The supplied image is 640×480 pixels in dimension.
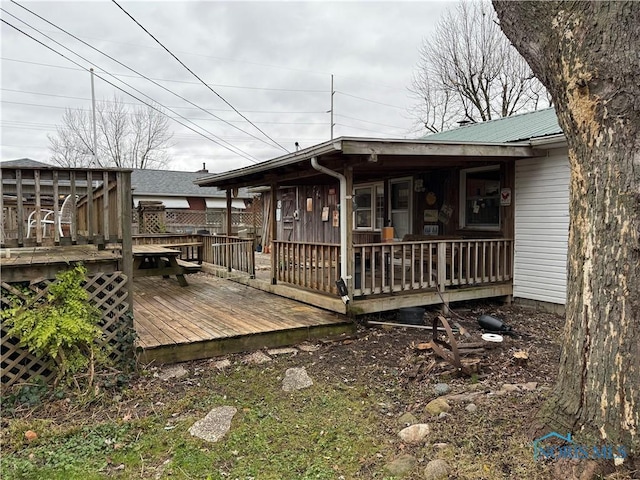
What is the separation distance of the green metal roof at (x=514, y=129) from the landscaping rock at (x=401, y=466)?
458cm

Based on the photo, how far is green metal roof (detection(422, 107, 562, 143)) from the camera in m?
6.90

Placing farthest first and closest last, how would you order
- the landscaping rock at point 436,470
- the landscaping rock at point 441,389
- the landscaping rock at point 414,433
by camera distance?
1. the landscaping rock at point 441,389
2. the landscaping rock at point 414,433
3. the landscaping rock at point 436,470

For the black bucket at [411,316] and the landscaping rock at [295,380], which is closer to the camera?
the landscaping rock at [295,380]

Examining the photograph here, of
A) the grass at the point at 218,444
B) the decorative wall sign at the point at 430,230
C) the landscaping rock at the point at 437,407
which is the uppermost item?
the decorative wall sign at the point at 430,230

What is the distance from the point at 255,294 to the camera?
7.39 m

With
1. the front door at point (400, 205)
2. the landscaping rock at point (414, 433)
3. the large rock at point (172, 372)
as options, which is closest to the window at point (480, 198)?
the front door at point (400, 205)

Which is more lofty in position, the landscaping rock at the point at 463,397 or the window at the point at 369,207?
the window at the point at 369,207

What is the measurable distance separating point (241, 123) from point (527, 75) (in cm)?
1345

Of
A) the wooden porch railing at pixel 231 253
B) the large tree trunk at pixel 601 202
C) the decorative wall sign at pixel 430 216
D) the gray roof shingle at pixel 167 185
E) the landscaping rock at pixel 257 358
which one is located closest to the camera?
the large tree trunk at pixel 601 202

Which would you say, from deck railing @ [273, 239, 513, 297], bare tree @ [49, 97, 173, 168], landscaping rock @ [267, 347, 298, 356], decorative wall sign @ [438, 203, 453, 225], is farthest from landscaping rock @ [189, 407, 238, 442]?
bare tree @ [49, 97, 173, 168]

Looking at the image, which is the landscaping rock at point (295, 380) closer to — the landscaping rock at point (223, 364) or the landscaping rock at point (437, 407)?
the landscaping rock at point (223, 364)

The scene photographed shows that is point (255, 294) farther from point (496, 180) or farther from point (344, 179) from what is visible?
point (496, 180)

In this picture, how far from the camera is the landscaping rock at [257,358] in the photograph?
4.45m

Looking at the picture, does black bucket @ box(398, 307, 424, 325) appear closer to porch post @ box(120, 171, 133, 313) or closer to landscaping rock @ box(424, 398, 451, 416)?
landscaping rock @ box(424, 398, 451, 416)
